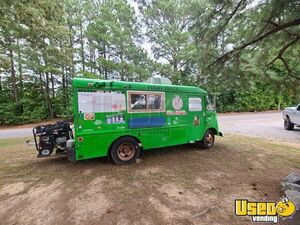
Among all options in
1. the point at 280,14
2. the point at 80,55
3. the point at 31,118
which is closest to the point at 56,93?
the point at 31,118

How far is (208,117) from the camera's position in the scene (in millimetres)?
6137

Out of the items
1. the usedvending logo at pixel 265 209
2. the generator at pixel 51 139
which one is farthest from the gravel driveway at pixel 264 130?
the generator at pixel 51 139

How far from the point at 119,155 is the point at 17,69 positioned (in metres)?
18.0

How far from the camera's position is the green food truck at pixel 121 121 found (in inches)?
163

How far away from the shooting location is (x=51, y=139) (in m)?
4.49

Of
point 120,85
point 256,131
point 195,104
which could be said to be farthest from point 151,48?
point 120,85

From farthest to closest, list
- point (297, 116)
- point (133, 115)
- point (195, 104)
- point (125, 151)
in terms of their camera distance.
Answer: point (297, 116) < point (195, 104) < point (125, 151) < point (133, 115)

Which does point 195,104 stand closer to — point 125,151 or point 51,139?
point 125,151

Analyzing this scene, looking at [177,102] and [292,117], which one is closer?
[177,102]

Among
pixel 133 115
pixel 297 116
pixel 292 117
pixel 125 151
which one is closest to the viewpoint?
pixel 133 115

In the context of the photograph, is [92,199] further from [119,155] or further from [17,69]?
[17,69]

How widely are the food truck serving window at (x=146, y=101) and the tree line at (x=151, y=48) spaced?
2.03 metres

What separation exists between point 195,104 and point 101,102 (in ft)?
10.7

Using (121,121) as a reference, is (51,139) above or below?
below
